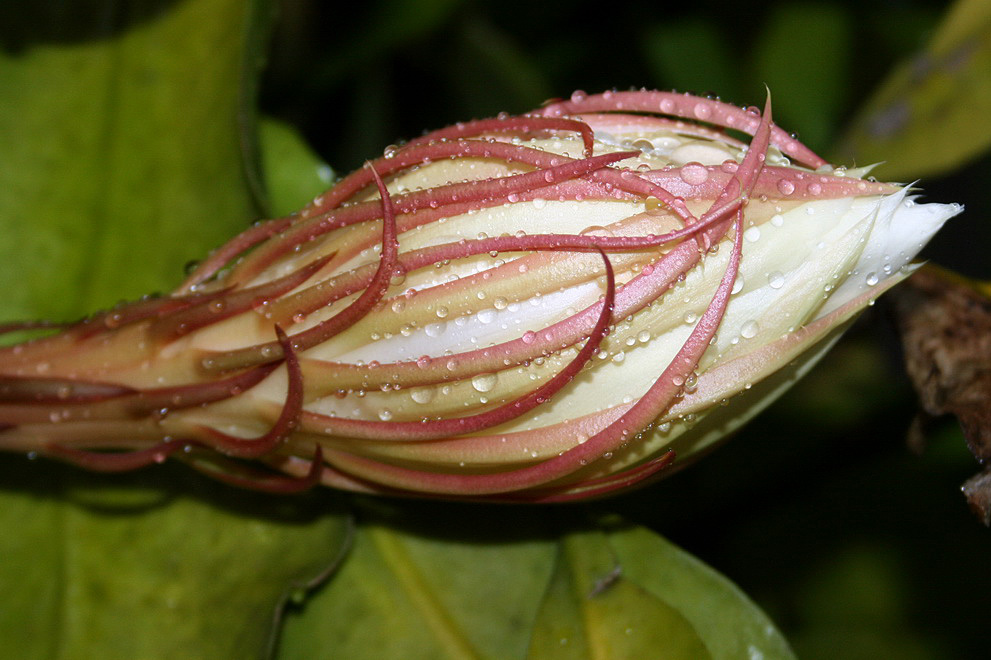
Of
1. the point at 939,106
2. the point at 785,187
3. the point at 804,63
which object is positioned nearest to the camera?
the point at 785,187

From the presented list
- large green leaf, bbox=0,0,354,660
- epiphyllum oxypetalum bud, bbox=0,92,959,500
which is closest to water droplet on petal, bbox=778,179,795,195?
epiphyllum oxypetalum bud, bbox=0,92,959,500

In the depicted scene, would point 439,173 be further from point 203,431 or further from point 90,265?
point 90,265

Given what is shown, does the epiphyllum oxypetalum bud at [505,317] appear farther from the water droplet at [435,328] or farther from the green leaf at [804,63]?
the green leaf at [804,63]

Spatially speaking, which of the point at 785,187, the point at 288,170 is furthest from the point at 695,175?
the point at 288,170

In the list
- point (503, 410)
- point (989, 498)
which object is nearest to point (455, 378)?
point (503, 410)

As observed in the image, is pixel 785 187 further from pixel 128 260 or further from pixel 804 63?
pixel 804 63

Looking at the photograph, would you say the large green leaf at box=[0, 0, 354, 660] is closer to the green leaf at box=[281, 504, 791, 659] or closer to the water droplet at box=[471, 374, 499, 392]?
the green leaf at box=[281, 504, 791, 659]
